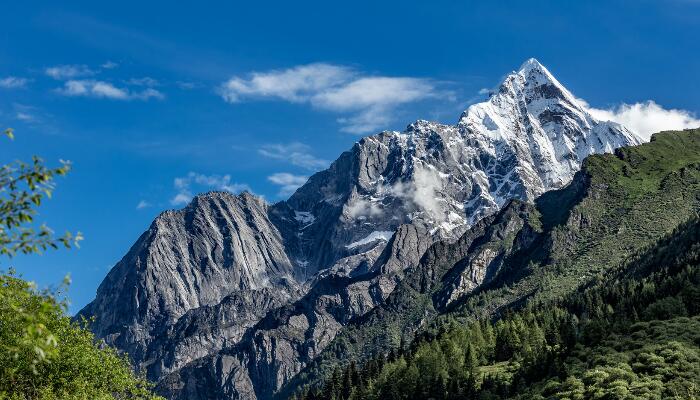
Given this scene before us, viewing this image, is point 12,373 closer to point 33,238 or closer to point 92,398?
point 92,398

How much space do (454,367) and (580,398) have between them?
271 ft

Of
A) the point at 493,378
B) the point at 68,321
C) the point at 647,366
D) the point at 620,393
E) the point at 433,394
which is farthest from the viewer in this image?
the point at 433,394

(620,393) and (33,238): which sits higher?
(33,238)

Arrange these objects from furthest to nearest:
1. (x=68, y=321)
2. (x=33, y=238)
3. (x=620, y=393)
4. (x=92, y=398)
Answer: (x=620, y=393)
(x=68, y=321)
(x=92, y=398)
(x=33, y=238)

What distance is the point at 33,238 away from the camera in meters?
20.1

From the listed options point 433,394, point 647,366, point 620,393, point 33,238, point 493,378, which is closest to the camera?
point 33,238

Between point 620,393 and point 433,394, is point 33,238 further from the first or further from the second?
point 433,394

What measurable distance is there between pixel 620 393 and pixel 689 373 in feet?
46.6

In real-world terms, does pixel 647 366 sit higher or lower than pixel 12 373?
lower

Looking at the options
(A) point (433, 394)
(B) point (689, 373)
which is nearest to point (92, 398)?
(B) point (689, 373)

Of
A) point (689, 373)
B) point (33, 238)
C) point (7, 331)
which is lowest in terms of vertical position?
point (689, 373)

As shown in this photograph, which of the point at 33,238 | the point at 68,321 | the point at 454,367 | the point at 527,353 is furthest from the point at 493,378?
the point at 33,238

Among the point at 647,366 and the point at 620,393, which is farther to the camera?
the point at 647,366

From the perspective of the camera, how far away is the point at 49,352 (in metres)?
18.9
